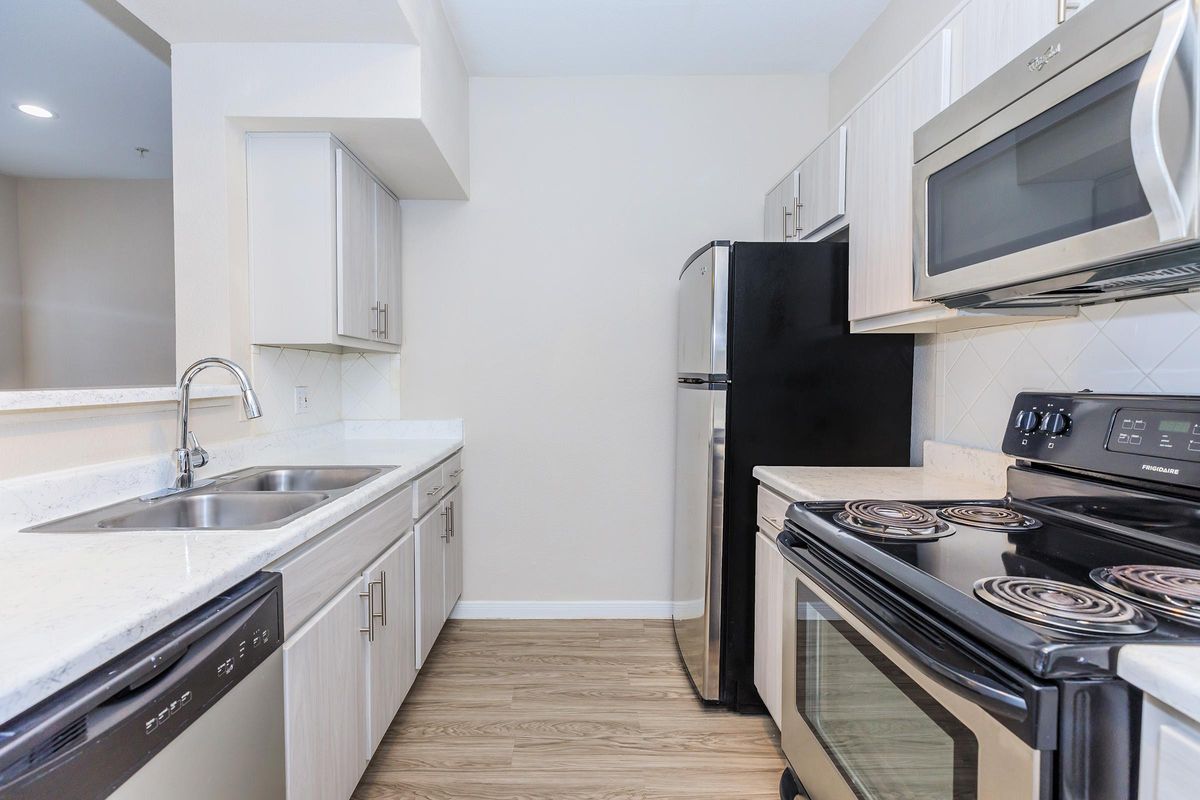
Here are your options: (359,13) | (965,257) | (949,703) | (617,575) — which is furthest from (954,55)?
(617,575)

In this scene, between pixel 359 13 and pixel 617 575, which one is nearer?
pixel 359 13

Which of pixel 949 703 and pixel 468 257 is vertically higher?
pixel 468 257

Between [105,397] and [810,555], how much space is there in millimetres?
1679

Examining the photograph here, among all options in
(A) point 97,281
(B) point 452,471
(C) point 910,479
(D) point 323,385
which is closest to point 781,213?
(C) point 910,479

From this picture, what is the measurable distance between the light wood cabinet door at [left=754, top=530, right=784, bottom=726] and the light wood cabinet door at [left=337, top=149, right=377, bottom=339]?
1704 millimetres

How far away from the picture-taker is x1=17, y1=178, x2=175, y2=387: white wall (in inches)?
66.6

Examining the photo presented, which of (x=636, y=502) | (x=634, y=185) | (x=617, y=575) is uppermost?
(x=634, y=185)

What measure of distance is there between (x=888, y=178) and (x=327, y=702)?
197 centimetres

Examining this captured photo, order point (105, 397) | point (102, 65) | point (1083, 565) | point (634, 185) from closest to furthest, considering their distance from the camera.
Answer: point (1083, 565), point (105, 397), point (102, 65), point (634, 185)

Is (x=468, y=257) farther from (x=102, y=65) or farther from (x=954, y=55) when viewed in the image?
(x=954, y=55)

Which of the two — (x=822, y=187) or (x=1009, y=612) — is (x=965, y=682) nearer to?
(x=1009, y=612)

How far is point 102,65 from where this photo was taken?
2062mm

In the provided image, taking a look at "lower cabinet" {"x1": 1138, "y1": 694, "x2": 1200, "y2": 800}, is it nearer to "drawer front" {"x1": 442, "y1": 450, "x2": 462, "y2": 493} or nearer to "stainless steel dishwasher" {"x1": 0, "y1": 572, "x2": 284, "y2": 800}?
"stainless steel dishwasher" {"x1": 0, "y1": 572, "x2": 284, "y2": 800}

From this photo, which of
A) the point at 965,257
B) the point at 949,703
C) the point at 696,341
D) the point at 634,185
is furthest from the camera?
the point at 634,185
